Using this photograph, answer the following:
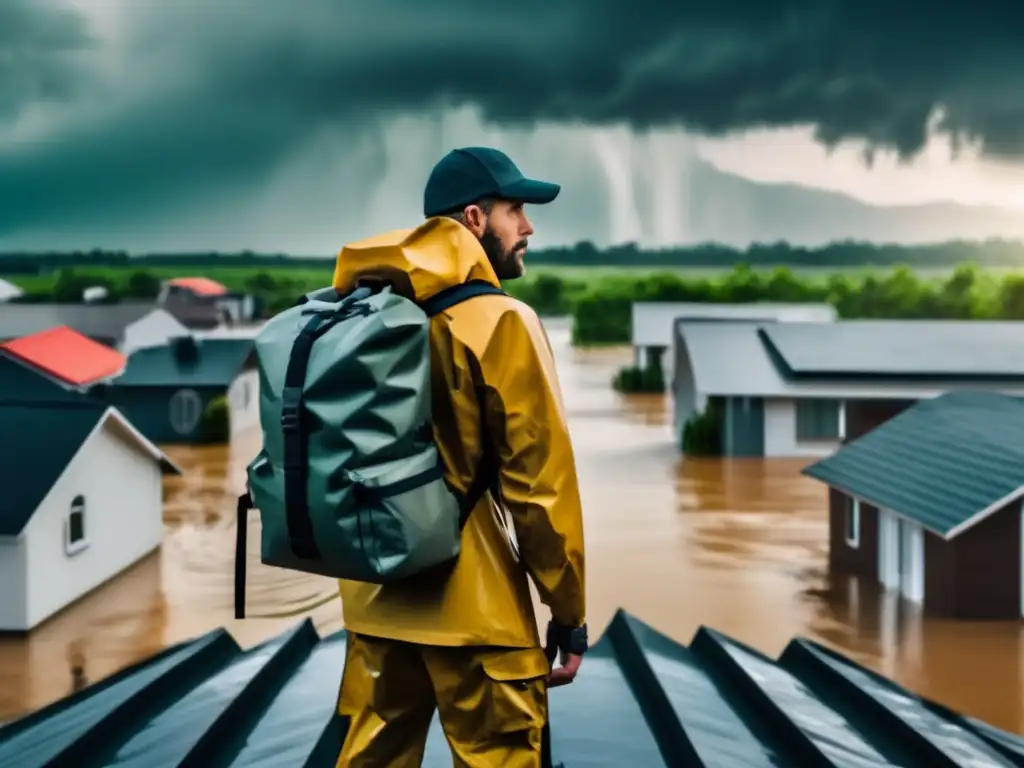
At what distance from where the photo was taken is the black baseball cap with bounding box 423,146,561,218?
284 centimetres

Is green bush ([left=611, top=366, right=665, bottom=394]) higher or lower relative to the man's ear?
lower

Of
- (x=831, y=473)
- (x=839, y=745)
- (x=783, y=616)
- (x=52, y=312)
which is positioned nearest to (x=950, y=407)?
(x=831, y=473)

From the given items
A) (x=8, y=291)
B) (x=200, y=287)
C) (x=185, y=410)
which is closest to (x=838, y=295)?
(x=200, y=287)

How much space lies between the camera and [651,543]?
16.2m

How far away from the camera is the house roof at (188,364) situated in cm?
2634

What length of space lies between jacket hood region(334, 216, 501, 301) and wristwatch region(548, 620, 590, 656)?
835mm

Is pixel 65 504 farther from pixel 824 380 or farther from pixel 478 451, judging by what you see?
pixel 824 380

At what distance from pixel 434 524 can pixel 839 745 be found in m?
2.78

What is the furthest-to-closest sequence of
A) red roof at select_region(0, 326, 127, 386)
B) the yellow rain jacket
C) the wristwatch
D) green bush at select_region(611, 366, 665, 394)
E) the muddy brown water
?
green bush at select_region(611, 366, 665, 394) < red roof at select_region(0, 326, 127, 386) < the muddy brown water < the wristwatch < the yellow rain jacket

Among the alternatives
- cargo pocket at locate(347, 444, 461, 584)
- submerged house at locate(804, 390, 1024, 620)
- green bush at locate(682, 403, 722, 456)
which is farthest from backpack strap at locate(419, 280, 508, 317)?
green bush at locate(682, 403, 722, 456)

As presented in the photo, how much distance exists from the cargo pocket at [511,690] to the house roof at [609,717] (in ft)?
5.52

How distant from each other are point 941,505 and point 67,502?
8788 millimetres

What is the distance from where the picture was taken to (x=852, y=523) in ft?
45.5

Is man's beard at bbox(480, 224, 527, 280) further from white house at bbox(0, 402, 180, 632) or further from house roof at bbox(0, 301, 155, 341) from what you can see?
house roof at bbox(0, 301, 155, 341)
